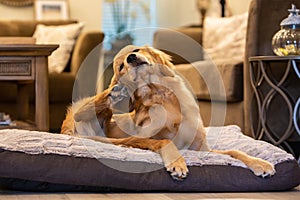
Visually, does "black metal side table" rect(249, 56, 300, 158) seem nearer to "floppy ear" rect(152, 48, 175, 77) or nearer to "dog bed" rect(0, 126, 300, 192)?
"dog bed" rect(0, 126, 300, 192)

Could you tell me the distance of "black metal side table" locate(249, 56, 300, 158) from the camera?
3.11 meters

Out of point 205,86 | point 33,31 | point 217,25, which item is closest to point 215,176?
point 205,86

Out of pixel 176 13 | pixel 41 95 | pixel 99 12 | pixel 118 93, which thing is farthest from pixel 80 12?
pixel 118 93

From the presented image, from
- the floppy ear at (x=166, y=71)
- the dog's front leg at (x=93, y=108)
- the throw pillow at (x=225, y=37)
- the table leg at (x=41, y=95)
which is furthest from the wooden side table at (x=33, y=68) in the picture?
the throw pillow at (x=225, y=37)

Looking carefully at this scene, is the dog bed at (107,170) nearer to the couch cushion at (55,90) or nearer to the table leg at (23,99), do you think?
the table leg at (23,99)

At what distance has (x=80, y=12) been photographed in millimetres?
5715

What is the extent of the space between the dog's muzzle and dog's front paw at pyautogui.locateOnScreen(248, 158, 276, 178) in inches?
21.4

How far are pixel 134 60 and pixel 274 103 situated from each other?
1.39 m

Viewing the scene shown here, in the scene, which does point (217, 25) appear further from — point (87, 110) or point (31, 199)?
point (31, 199)

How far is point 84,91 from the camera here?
8.89 ft

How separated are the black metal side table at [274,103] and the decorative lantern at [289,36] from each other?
0.33 feet

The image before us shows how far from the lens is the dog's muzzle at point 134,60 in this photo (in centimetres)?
201

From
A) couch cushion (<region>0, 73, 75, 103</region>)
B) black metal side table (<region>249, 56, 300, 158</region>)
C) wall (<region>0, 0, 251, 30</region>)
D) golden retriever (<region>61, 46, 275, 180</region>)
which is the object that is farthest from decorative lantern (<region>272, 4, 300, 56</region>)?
wall (<region>0, 0, 251, 30</region>)

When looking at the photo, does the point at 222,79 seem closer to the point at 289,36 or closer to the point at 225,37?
the point at 289,36
